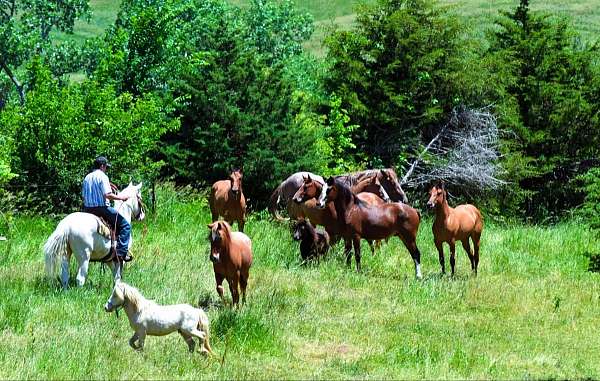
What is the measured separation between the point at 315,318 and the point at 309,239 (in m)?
3.95

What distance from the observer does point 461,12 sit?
3406 inches

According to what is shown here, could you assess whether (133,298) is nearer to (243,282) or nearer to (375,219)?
(243,282)

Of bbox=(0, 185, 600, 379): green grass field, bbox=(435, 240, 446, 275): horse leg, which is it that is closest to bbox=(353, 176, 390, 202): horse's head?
bbox=(0, 185, 600, 379): green grass field

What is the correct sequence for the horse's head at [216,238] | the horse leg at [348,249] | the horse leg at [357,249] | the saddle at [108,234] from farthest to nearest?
the horse leg at [348,249]
the horse leg at [357,249]
the saddle at [108,234]
the horse's head at [216,238]

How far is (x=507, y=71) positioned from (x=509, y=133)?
2.09m

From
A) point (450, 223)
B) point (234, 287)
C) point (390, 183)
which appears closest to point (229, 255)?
point (234, 287)

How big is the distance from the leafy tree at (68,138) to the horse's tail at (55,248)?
7.20 metres

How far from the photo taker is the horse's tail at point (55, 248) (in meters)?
13.5

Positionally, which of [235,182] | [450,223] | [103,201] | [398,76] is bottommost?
[450,223]

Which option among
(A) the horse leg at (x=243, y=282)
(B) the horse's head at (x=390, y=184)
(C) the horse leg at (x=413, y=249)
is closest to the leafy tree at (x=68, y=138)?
(B) the horse's head at (x=390, y=184)

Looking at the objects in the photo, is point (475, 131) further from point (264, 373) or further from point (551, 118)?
point (264, 373)

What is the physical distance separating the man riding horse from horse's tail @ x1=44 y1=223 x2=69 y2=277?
2.64ft

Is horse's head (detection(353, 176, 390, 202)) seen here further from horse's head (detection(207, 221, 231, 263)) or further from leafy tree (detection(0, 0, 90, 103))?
leafy tree (detection(0, 0, 90, 103))

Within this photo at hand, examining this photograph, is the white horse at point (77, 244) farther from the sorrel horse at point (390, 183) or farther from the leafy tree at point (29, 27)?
the leafy tree at point (29, 27)
